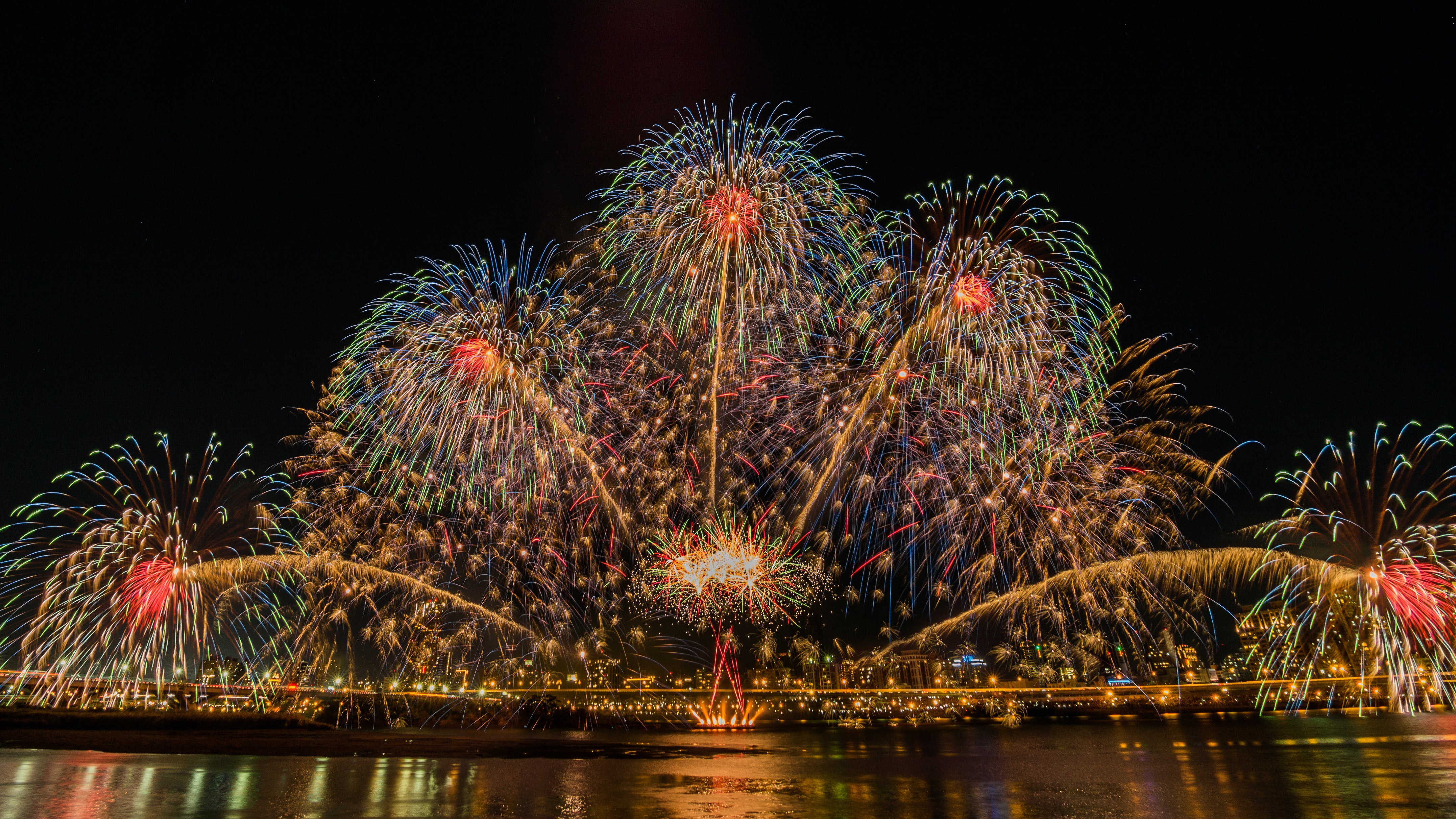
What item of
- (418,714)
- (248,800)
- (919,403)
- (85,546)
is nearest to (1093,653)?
(919,403)

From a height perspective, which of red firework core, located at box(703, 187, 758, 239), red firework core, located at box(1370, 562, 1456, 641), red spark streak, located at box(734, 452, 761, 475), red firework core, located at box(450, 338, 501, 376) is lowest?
red firework core, located at box(1370, 562, 1456, 641)

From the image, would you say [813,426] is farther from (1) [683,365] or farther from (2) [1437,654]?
(2) [1437,654]

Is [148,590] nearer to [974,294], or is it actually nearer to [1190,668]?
[974,294]

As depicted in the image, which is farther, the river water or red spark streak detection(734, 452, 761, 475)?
red spark streak detection(734, 452, 761, 475)

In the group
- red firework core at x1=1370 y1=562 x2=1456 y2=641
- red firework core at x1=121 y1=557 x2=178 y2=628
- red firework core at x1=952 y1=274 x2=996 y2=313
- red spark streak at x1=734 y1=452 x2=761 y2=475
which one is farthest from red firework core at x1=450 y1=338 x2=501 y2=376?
A: red firework core at x1=1370 y1=562 x2=1456 y2=641

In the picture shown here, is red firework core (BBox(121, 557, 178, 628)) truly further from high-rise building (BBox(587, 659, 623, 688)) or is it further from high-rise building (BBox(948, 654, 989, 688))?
high-rise building (BBox(948, 654, 989, 688))

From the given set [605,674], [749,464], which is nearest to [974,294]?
[749,464]
